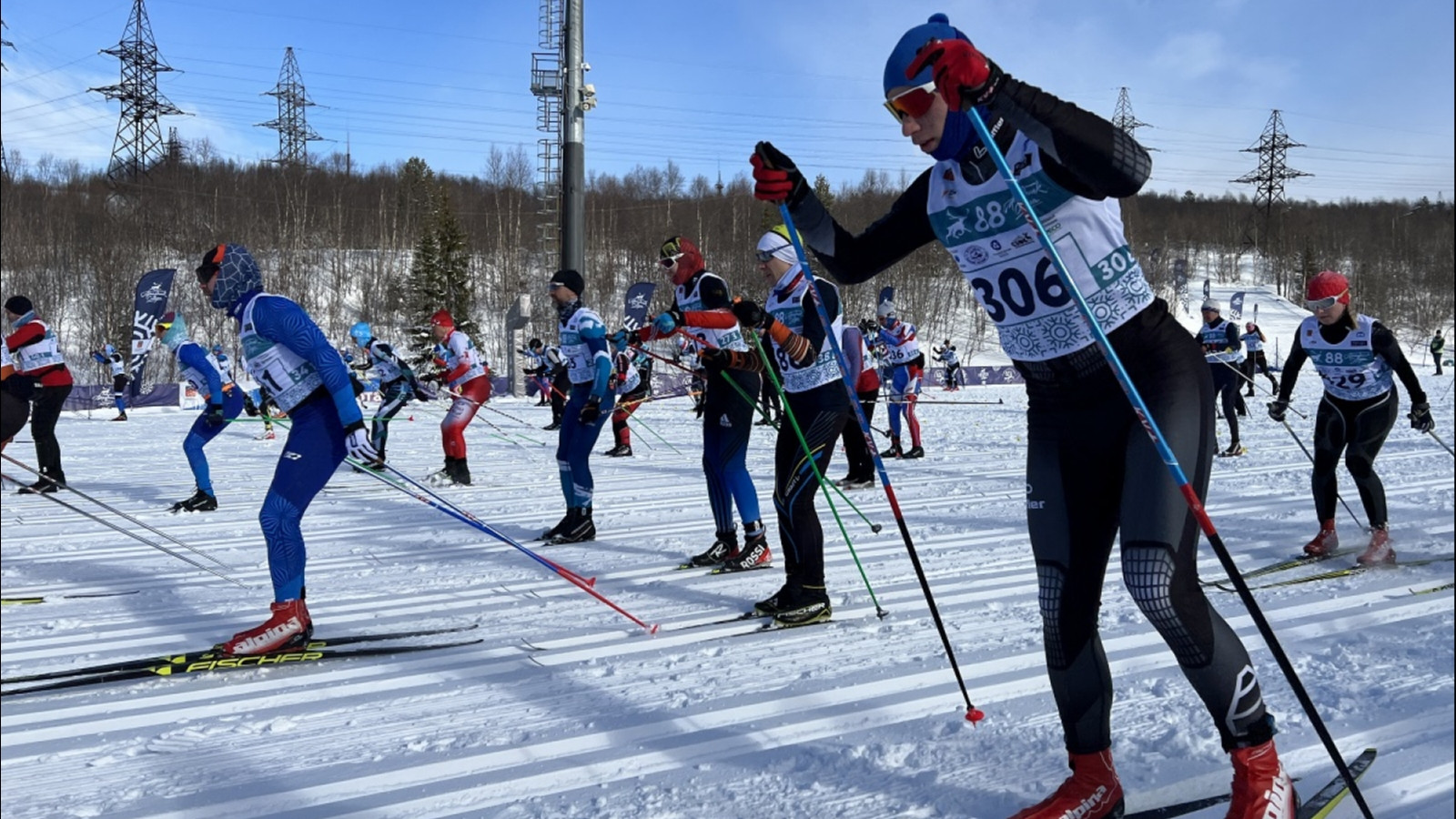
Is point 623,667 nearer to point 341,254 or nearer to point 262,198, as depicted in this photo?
point 262,198

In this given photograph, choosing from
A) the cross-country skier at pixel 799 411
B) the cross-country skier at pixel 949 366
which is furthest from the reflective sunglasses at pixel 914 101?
the cross-country skier at pixel 949 366

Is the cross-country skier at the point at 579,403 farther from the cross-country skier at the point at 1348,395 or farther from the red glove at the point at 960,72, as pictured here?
the red glove at the point at 960,72

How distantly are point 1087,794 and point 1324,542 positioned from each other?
4339 mm

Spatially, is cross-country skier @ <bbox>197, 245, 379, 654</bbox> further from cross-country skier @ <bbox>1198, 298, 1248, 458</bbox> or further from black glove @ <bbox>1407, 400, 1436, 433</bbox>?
cross-country skier @ <bbox>1198, 298, 1248, 458</bbox>

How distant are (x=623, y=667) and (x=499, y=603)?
1399 millimetres

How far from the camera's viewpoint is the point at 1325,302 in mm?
5656

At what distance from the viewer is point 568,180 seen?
2150cm

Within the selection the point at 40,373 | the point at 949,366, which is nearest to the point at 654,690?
the point at 40,373

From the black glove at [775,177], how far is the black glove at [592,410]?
405 cm

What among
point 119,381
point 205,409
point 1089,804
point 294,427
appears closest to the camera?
point 1089,804

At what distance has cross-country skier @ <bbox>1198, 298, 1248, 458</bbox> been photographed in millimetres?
11320

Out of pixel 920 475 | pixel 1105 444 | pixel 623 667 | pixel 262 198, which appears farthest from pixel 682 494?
pixel 262 198

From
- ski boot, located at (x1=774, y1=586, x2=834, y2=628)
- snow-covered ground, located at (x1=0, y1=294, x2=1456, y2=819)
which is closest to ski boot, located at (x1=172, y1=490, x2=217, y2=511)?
snow-covered ground, located at (x1=0, y1=294, x2=1456, y2=819)

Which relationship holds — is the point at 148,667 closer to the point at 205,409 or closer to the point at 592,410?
the point at 592,410
